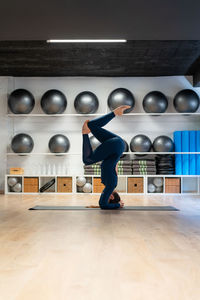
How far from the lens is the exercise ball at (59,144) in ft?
22.3

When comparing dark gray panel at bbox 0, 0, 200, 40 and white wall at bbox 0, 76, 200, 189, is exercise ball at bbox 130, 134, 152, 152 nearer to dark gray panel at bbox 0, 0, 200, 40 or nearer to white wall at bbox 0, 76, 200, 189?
white wall at bbox 0, 76, 200, 189

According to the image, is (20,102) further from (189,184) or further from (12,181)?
(189,184)

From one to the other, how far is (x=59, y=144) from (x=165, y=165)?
2.29m

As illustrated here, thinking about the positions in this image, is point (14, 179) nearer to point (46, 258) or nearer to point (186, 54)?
point (186, 54)

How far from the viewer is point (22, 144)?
6738 mm

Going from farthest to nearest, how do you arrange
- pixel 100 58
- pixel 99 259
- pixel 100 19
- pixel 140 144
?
pixel 140 144, pixel 100 58, pixel 100 19, pixel 99 259

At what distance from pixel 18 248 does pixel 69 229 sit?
78cm

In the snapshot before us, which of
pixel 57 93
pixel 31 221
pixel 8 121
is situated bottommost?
pixel 31 221

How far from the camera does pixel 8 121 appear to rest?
746cm

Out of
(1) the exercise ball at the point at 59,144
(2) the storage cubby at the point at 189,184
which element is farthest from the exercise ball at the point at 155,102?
(1) the exercise ball at the point at 59,144

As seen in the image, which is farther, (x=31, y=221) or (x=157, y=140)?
(x=157, y=140)

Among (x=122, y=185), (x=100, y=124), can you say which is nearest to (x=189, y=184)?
(x=122, y=185)

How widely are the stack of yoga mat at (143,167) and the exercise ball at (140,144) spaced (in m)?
0.30

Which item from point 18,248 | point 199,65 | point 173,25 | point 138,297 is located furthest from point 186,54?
point 138,297
